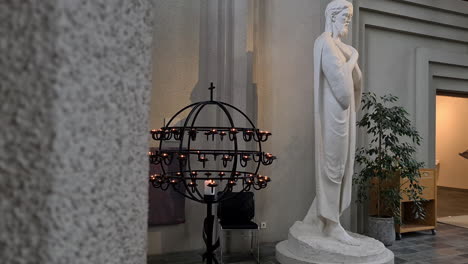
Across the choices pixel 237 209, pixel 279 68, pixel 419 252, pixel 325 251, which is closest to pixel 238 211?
pixel 237 209

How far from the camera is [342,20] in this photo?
13.3 feet

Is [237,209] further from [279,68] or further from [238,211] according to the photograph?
[279,68]

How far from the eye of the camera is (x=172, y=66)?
4.71 m

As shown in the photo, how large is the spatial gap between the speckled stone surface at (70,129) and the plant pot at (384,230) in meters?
5.08

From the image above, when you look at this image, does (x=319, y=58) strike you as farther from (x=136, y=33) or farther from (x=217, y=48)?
(x=136, y=33)

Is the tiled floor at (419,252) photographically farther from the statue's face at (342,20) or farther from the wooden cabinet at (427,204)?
the statue's face at (342,20)

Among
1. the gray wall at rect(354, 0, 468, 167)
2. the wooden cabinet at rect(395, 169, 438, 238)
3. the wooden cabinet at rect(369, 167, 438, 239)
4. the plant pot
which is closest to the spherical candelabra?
the plant pot

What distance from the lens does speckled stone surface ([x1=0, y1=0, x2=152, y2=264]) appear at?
0.40 meters

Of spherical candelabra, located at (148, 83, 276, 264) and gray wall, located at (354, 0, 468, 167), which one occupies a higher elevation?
gray wall, located at (354, 0, 468, 167)

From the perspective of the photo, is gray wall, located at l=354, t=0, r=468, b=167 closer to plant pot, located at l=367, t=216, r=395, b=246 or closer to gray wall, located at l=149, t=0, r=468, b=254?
gray wall, located at l=149, t=0, r=468, b=254

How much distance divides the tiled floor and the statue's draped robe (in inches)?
37.8

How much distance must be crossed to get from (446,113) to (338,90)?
384 inches

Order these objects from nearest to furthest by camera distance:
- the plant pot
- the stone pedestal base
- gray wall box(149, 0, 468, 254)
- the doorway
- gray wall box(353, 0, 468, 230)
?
the stone pedestal base, gray wall box(149, 0, 468, 254), the plant pot, gray wall box(353, 0, 468, 230), the doorway

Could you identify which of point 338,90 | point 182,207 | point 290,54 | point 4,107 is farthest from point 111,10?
point 290,54
